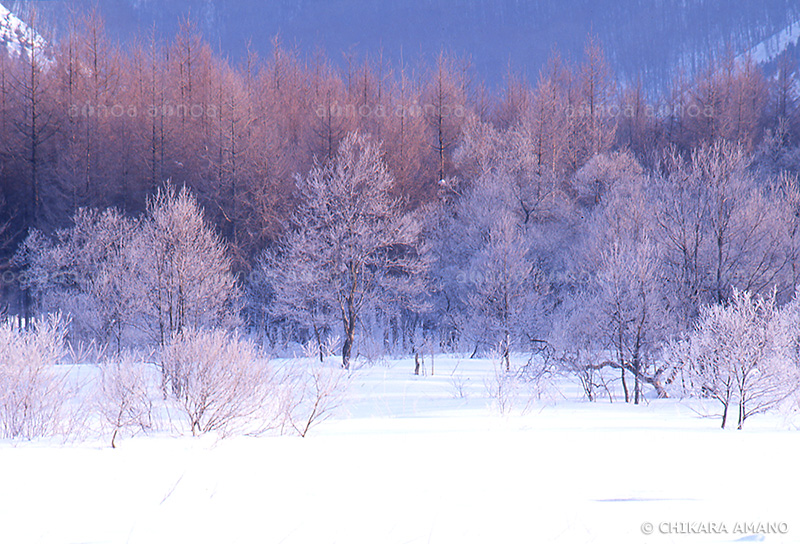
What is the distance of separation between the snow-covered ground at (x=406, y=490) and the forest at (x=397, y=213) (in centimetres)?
573

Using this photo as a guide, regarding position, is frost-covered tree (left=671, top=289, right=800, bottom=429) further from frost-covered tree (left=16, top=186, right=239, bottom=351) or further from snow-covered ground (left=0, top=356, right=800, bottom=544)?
frost-covered tree (left=16, top=186, right=239, bottom=351)

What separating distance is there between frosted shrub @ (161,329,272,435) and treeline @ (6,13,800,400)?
33.5 feet

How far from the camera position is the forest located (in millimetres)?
18719

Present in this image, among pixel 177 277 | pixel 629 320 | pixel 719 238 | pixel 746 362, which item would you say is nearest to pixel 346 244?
pixel 177 277

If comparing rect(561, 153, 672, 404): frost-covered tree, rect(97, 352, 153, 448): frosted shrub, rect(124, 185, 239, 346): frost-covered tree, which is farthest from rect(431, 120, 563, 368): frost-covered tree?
rect(97, 352, 153, 448): frosted shrub

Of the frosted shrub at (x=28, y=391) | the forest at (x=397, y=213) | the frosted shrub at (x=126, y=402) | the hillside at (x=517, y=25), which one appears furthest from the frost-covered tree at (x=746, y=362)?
the hillside at (x=517, y=25)

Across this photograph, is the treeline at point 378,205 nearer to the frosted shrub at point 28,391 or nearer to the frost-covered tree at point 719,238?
the frost-covered tree at point 719,238

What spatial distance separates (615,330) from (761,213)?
1180cm

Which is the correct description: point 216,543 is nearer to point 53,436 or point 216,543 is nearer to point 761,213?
point 53,436

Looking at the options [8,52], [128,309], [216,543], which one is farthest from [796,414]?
[8,52]

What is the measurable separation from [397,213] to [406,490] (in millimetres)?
22852

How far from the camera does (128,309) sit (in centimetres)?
2438

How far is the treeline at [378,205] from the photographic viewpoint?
73.1 feet

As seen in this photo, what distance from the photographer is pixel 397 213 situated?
2694 centimetres
